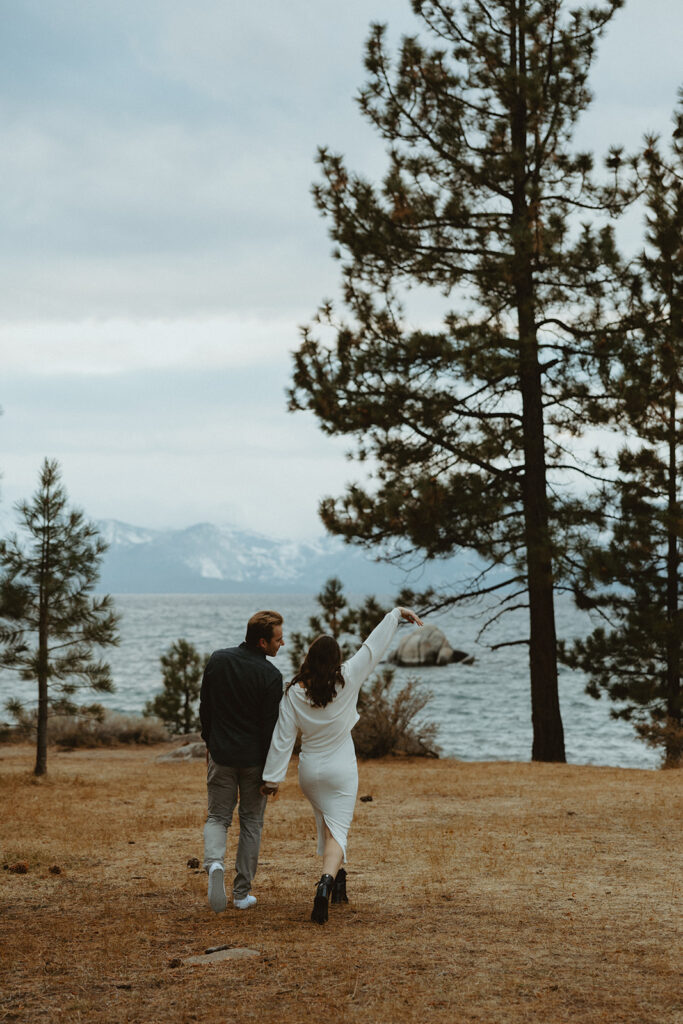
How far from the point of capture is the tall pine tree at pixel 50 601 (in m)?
13.6

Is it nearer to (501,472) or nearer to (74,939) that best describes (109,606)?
(501,472)

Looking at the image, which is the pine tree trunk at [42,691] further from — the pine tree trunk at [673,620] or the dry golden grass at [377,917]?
the pine tree trunk at [673,620]

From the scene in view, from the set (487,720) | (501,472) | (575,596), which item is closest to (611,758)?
(487,720)

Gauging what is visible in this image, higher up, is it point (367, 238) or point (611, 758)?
point (367, 238)

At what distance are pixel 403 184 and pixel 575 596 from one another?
22.1 feet

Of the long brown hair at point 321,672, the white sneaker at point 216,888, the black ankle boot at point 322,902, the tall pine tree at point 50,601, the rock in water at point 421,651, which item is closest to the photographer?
the black ankle boot at point 322,902

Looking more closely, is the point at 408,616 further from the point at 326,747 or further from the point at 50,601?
the point at 50,601

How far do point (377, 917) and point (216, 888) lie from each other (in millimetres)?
987

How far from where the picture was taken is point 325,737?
600cm

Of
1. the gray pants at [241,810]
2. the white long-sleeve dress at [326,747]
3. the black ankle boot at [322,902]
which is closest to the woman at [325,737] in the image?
the white long-sleeve dress at [326,747]

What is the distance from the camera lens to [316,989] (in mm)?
4480

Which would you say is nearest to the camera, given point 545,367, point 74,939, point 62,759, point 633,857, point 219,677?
point 74,939

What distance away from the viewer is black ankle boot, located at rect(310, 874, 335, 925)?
5668mm

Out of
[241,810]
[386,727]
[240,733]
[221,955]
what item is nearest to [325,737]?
[240,733]
